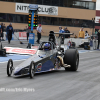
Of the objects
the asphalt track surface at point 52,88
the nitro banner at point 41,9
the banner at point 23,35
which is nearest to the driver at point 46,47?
the asphalt track surface at point 52,88

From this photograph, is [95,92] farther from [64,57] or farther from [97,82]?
[64,57]

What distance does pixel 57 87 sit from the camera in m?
8.06

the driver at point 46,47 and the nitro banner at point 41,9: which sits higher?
the nitro banner at point 41,9

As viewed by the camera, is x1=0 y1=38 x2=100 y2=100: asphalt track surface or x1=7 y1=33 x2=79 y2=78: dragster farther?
x1=7 y1=33 x2=79 y2=78: dragster

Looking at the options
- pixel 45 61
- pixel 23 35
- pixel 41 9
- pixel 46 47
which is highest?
pixel 41 9

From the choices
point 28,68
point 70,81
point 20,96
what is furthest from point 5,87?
point 70,81

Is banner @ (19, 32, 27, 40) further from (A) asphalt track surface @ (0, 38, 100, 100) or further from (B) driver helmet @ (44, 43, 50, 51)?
(A) asphalt track surface @ (0, 38, 100, 100)

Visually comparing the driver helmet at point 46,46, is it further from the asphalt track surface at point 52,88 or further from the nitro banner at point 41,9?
the nitro banner at point 41,9

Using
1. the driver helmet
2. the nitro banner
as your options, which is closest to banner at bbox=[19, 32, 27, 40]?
the nitro banner

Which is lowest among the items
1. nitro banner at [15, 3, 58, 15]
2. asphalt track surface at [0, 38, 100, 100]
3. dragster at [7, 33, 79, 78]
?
asphalt track surface at [0, 38, 100, 100]

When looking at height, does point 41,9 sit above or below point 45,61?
above

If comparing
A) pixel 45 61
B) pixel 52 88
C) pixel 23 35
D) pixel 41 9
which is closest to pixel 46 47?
pixel 45 61

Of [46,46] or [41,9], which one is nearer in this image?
[46,46]

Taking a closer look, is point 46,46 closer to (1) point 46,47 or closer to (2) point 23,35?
(1) point 46,47
